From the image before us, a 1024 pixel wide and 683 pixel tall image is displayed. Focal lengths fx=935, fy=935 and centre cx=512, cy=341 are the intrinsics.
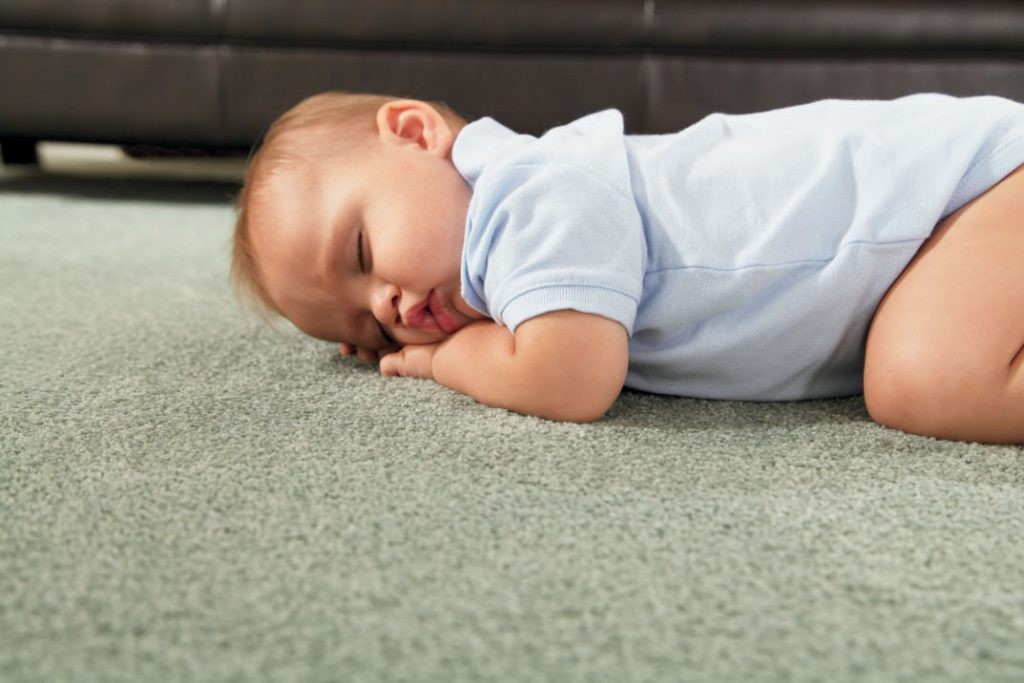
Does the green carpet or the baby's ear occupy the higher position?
the baby's ear

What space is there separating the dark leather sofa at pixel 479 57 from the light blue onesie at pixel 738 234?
781 mm

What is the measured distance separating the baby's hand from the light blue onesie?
59 millimetres

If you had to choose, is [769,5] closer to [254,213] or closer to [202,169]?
[254,213]

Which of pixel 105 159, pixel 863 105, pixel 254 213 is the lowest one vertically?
pixel 105 159

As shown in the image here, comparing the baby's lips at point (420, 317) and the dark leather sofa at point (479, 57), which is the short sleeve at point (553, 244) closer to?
the baby's lips at point (420, 317)

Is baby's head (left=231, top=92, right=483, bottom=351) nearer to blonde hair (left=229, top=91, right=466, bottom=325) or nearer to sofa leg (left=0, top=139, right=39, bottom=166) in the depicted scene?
blonde hair (left=229, top=91, right=466, bottom=325)

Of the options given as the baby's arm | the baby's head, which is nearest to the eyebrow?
the baby's head

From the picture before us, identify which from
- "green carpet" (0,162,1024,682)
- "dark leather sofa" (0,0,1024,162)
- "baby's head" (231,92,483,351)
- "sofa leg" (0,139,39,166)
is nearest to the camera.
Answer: "green carpet" (0,162,1024,682)

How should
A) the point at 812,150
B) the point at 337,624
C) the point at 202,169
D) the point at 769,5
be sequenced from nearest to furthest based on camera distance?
the point at 337,624, the point at 812,150, the point at 769,5, the point at 202,169

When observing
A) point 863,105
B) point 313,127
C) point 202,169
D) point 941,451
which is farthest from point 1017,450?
point 202,169

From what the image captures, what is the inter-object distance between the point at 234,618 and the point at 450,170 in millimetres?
433

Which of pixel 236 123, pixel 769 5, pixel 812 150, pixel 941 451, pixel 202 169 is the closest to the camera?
pixel 941 451

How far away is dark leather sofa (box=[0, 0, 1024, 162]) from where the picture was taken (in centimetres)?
140

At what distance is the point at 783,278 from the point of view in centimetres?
65
